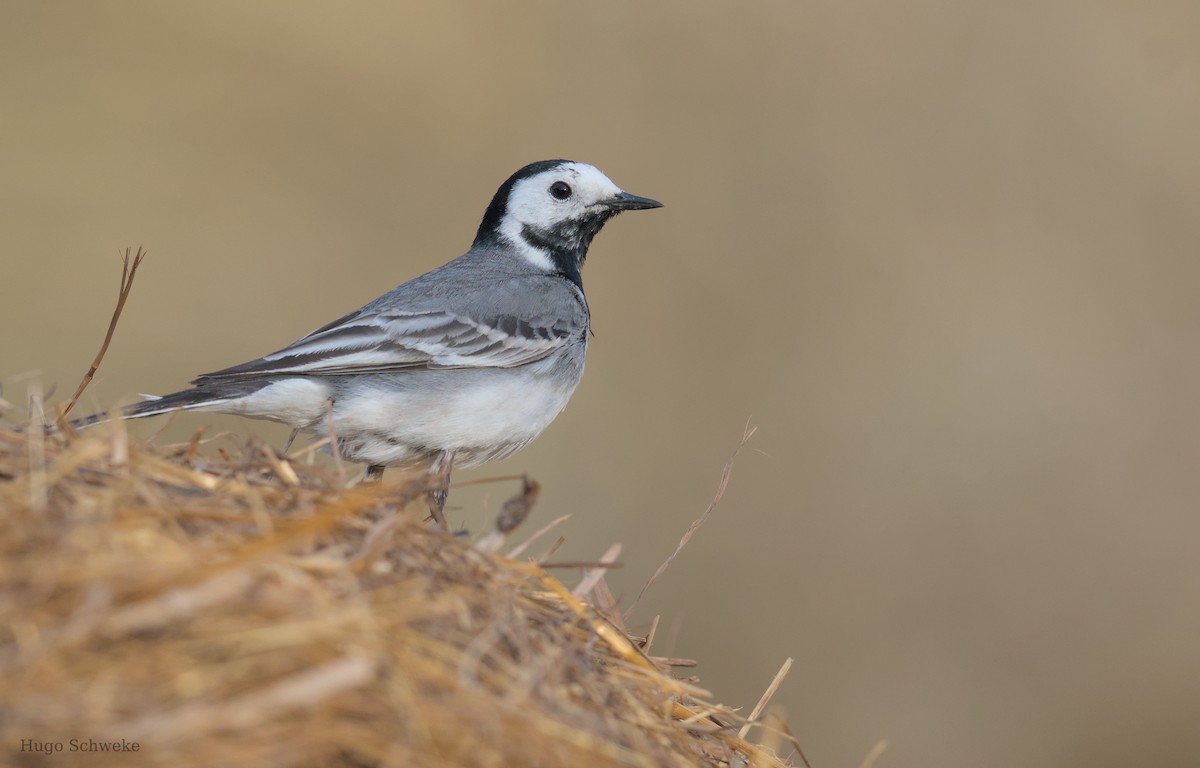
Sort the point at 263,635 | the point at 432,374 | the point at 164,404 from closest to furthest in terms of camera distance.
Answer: the point at 263,635, the point at 164,404, the point at 432,374

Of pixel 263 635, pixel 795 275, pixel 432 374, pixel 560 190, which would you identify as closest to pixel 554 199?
pixel 560 190

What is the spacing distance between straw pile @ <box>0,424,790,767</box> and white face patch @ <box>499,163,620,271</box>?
3.93 meters

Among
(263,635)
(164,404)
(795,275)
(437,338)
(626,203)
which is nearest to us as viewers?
(263,635)

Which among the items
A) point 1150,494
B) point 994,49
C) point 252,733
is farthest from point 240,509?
point 994,49

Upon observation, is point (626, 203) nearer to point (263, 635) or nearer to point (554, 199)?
point (554, 199)

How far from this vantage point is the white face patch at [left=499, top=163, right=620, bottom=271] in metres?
6.74

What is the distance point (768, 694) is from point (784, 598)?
5.85m

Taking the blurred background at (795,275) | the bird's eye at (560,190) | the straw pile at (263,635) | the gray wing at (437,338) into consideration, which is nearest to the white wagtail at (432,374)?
the gray wing at (437,338)

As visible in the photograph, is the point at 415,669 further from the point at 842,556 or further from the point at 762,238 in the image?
the point at 762,238

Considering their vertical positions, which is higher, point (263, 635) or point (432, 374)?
point (263, 635)

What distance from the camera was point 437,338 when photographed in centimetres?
548

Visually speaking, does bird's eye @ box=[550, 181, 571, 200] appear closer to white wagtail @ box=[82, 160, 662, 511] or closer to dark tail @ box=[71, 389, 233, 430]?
white wagtail @ box=[82, 160, 662, 511]

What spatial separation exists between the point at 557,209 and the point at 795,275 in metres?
4.31

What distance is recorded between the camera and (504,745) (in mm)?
2270
